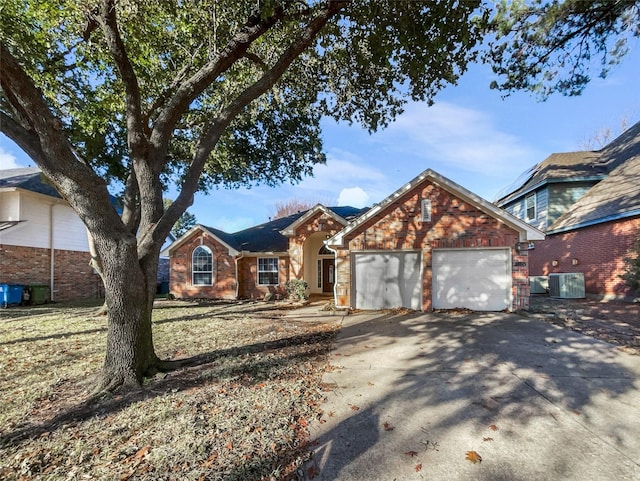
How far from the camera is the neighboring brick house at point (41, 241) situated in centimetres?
1423

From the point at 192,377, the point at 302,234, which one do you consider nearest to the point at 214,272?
the point at 302,234

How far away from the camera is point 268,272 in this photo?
16609mm

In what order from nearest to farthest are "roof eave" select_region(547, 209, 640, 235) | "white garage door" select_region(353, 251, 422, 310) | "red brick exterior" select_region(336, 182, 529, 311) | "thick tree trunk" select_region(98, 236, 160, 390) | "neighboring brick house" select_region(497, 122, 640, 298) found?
"thick tree trunk" select_region(98, 236, 160, 390) < "red brick exterior" select_region(336, 182, 529, 311) < "white garage door" select_region(353, 251, 422, 310) < "roof eave" select_region(547, 209, 640, 235) < "neighboring brick house" select_region(497, 122, 640, 298)

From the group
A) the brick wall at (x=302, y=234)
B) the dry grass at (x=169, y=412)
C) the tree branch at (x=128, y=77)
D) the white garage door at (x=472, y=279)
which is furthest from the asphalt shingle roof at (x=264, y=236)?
the tree branch at (x=128, y=77)

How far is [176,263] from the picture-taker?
17.3 m

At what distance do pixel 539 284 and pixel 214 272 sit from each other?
16368mm

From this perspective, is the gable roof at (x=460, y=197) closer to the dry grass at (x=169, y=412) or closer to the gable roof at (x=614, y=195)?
the gable roof at (x=614, y=195)

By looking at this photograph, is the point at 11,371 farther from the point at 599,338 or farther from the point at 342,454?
the point at 599,338

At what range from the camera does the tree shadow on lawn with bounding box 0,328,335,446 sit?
12.0 ft

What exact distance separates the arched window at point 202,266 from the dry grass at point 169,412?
9.58 metres

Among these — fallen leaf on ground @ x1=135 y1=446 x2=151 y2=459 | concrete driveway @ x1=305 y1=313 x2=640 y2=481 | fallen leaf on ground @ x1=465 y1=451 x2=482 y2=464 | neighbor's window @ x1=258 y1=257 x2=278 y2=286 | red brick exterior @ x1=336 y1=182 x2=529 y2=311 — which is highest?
red brick exterior @ x1=336 y1=182 x2=529 y2=311

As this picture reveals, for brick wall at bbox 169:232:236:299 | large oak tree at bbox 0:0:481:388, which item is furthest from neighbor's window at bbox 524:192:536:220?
brick wall at bbox 169:232:236:299

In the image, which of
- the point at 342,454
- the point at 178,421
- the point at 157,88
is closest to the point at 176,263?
the point at 157,88

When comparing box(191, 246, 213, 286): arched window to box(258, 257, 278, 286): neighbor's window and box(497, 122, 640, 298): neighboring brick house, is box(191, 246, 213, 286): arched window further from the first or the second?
box(497, 122, 640, 298): neighboring brick house
